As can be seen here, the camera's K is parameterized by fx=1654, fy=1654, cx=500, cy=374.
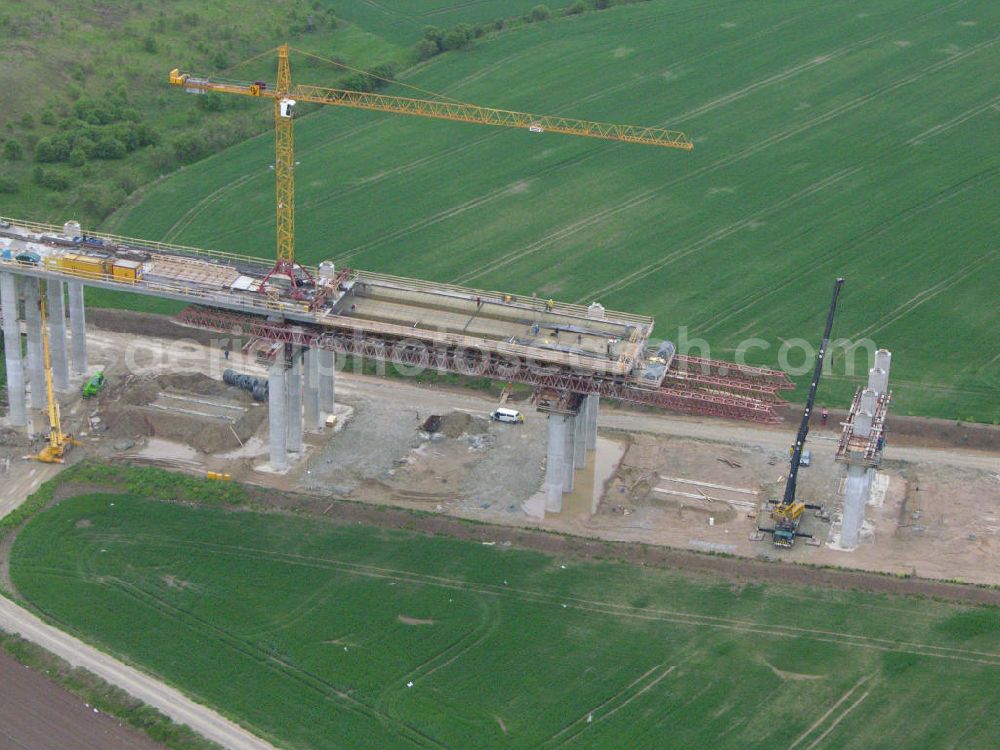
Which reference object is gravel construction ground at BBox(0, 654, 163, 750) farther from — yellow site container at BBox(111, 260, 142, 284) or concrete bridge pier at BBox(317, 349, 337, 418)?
concrete bridge pier at BBox(317, 349, 337, 418)

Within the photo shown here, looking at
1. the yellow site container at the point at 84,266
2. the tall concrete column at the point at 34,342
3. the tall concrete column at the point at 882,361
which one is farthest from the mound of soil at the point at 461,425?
the tall concrete column at the point at 34,342

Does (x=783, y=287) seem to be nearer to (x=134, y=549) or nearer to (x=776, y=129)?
(x=776, y=129)

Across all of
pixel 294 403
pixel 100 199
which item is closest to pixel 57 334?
pixel 294 403

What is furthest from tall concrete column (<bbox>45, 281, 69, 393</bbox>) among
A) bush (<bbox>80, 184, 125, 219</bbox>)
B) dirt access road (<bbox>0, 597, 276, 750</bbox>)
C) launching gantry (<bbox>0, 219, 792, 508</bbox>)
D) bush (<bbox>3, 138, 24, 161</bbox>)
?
bush (<bbox>3, 138, 24, 161</bbox>)

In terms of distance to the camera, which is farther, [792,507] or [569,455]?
[569,455]

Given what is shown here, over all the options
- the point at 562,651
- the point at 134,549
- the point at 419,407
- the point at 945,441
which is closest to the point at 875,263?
the point at 945,441

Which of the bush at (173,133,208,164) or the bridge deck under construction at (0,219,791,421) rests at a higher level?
the bush at (173,133,208,164)

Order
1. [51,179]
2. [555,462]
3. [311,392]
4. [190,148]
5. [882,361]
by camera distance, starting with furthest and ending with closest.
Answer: [190,148]
[51,179]
[311,392]
[555,462]
[882,361]

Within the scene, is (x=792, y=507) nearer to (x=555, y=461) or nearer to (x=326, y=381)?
(x=555, y=461)
